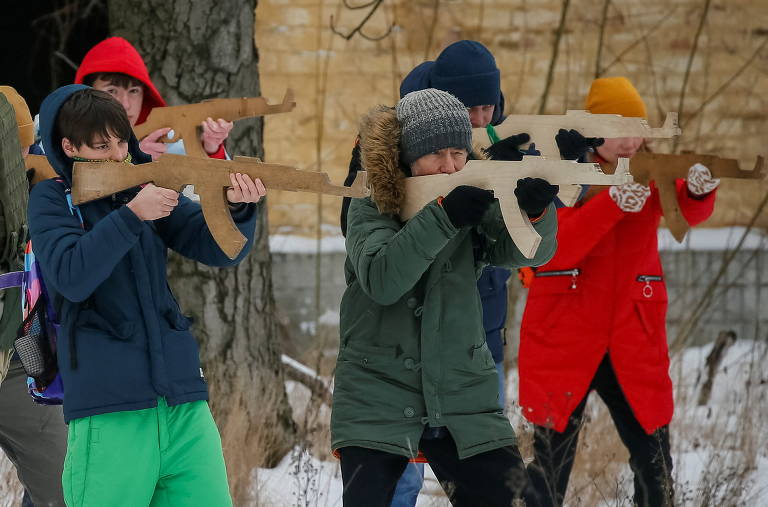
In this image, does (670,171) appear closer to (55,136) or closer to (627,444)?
(627,444)

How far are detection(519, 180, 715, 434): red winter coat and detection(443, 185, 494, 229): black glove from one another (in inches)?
49.0

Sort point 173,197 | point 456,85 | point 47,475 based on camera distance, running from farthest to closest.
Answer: point 456,85, point 47,475, point 173,197

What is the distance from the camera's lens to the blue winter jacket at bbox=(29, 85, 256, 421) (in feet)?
8.90

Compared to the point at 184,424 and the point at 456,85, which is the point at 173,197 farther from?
the point at 456,85

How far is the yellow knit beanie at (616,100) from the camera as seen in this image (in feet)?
13.6

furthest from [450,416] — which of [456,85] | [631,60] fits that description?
[631,60]

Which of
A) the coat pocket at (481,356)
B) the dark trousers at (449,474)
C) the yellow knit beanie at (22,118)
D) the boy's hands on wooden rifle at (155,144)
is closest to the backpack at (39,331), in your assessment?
the yellow knit beanie at (22,118)

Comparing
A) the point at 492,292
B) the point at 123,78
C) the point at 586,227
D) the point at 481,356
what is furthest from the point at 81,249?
the point at 586,227

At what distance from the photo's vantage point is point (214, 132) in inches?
154

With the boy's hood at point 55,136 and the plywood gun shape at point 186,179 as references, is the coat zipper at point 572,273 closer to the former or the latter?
the plywood gun shape at point 186,179

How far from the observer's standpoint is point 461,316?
288 cm

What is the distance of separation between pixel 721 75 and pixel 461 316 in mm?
5736

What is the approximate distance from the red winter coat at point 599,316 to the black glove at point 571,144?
1.34 feet

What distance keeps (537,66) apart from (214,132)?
14.8 feet
